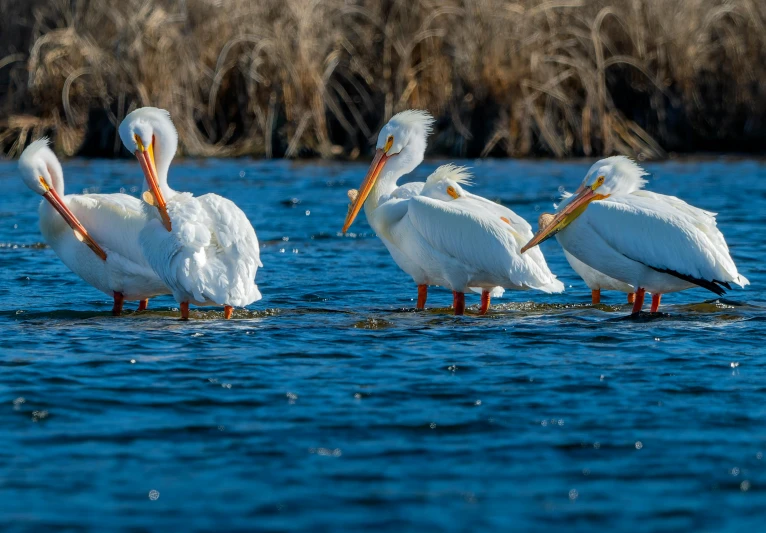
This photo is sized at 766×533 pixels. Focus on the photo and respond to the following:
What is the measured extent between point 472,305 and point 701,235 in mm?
1692

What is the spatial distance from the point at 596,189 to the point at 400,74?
8.80m

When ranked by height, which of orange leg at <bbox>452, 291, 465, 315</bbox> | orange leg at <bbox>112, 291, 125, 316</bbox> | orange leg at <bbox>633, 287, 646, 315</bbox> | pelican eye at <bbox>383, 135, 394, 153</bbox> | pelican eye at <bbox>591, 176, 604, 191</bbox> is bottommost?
orange leg at <bbox>112, 291, 125, 316</bbox>

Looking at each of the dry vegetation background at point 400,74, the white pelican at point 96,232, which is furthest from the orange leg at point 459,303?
the dry vegetation background at point 400,74

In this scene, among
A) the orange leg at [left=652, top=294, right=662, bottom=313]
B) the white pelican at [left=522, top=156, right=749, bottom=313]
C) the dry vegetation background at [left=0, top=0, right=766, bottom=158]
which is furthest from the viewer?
the dry vegetation background at [left=0, top=0, right=766, bottom=158]

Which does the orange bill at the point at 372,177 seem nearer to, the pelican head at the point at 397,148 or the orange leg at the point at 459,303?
the pelican head at the point at 397,148

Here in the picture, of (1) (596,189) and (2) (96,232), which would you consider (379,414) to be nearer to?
(1) (596,189)

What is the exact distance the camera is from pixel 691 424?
441 centimetres

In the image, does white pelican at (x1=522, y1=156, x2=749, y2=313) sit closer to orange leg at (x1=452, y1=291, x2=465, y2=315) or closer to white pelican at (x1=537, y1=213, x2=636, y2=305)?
white pelican at (x1=537, y1=213, x2=636, y2=305)

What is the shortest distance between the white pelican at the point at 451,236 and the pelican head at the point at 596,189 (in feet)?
0.57

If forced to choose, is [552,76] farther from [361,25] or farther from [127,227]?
[127,227]

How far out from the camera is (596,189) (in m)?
6.89

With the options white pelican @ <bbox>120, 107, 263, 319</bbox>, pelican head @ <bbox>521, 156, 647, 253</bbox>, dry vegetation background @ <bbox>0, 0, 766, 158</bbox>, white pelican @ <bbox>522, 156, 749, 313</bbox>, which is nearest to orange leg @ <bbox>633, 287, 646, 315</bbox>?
white pelican @ <bbox>522, 156, 749, 313</bbox>

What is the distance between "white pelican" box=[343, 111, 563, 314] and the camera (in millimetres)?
6805

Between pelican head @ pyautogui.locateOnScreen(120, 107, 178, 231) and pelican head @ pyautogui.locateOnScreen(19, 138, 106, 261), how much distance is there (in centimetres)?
46
